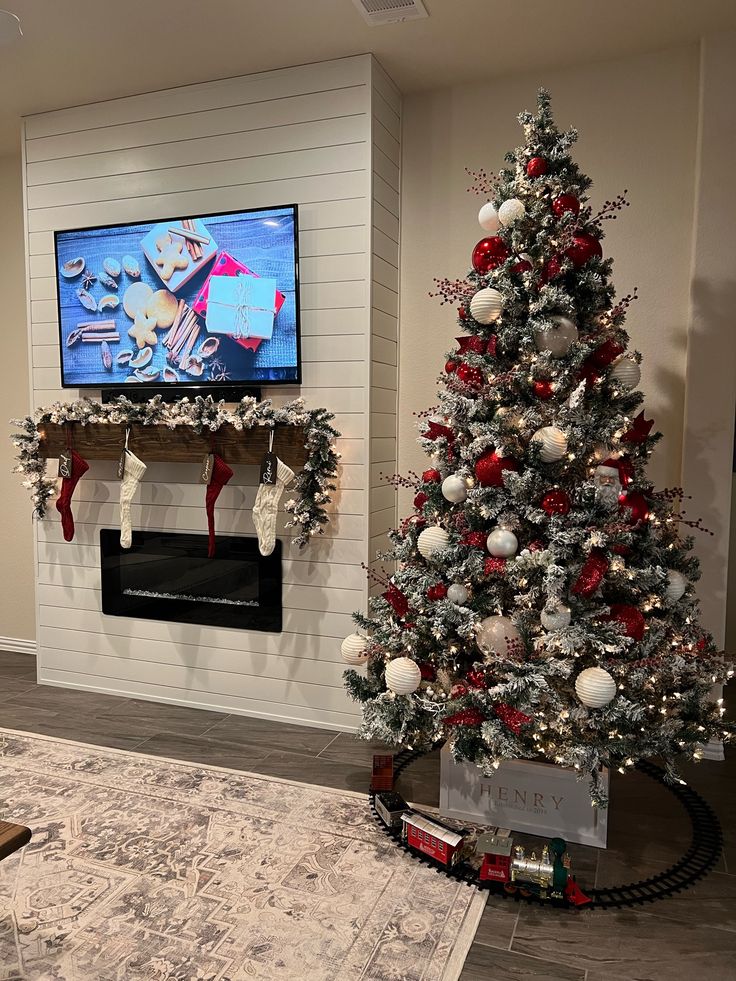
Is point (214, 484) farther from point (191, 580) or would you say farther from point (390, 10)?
point (390, 10)

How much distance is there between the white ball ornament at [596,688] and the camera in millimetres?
2113

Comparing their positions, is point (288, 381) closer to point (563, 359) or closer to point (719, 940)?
point (563, 359)

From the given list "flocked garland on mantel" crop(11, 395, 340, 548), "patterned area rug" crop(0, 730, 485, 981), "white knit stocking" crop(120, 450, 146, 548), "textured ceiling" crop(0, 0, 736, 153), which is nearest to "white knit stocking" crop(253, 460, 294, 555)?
"flocked garland on mantel" crop(11, 395, 340, 548)

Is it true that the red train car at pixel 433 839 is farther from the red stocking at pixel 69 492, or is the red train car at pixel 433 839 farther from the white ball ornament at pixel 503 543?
the red stocking at pixel 69 492

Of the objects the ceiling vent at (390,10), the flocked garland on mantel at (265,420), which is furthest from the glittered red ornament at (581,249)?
the flocked garland on mantel at (265,420)

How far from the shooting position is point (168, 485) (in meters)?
3.57

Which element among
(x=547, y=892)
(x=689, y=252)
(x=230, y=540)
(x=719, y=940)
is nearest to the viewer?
(x=719, y=940)

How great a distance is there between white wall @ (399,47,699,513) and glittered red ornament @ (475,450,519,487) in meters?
1.17

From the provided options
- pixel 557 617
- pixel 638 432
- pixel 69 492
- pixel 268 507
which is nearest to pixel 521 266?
pixel 638 432

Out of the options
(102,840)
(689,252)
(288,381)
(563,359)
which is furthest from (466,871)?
(689,252)

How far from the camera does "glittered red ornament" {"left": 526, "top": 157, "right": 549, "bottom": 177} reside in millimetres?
2375

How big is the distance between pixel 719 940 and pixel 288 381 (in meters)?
2.50

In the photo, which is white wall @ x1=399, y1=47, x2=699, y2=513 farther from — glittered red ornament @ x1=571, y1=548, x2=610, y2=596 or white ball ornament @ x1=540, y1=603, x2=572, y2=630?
white ball ornament @ x1=540, y1=603, x2=572, y2=630

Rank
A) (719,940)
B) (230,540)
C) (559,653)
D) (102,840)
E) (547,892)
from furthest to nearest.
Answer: (230,540)
(102,840)
(559,653)
(547,892)
(719,940)
